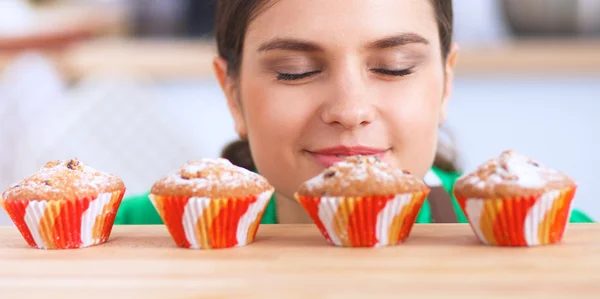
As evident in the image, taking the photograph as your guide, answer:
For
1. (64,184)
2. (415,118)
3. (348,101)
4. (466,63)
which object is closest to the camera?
(64,184)

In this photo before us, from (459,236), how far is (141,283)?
1.26 ft

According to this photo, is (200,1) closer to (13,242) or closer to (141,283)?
(13,242)

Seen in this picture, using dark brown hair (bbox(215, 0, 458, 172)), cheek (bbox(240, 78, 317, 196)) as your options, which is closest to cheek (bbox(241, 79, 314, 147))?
cheek (bbox(240, 78, 317, 196))

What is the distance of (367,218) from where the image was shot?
902 mm

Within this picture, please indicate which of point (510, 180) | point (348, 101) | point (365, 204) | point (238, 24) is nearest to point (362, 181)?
point (365, 204)

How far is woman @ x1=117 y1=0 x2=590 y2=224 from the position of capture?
122 centimetres

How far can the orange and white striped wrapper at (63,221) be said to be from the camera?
0.95 m

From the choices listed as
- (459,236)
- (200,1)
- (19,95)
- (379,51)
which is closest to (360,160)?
(459,236)

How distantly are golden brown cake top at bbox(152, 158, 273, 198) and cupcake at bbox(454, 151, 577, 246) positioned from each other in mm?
259

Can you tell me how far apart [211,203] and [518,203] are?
359 mm

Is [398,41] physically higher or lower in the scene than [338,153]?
higher

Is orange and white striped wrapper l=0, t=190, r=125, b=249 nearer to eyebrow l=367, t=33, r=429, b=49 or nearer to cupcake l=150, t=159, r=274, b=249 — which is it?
cupcake l=150, t=159, r=274, b=249

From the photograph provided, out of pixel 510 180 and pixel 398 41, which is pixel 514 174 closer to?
pixel 510 180

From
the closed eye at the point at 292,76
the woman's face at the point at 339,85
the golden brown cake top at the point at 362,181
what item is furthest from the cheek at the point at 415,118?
the golden brown cake top at the point at 362,181
